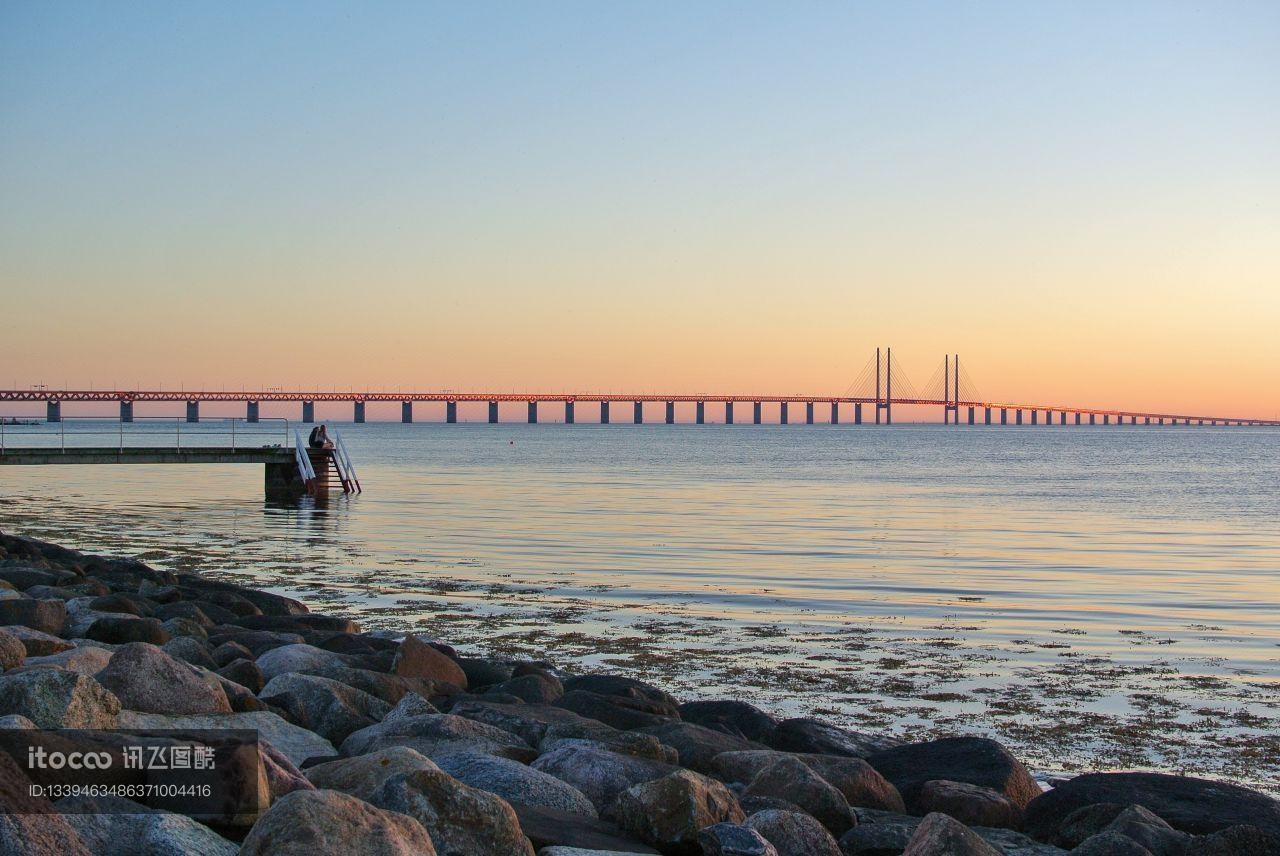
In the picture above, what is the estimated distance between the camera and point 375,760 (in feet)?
15.5

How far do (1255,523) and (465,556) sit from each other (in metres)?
18.6

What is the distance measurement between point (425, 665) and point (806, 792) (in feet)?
11.2

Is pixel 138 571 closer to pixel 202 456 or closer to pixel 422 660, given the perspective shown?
pixel 422 660

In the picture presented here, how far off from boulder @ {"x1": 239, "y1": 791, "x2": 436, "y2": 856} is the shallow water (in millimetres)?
4690

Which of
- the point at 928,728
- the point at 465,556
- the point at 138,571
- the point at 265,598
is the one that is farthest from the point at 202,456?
the point at 928,728

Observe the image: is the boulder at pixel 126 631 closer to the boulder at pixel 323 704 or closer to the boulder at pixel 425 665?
the boulder at pixel 425 665

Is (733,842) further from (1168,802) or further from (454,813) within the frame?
(1168,802)

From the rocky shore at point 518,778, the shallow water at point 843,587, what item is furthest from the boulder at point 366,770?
the shallow water at point 843,587

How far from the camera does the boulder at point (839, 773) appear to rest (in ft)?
18.2

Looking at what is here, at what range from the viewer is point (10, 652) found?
6332 millimetres

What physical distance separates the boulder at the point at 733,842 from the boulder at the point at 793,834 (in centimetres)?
9

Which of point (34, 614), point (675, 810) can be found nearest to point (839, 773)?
point (675, 810)

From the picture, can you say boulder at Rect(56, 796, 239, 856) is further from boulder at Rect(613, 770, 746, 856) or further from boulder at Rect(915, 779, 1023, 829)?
boulder at Rect(915, 779, 1023, 829)

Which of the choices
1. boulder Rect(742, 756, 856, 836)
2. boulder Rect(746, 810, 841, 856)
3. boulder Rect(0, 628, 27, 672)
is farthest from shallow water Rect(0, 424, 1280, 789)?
boulder Rect(0, 628, 27, 672)
